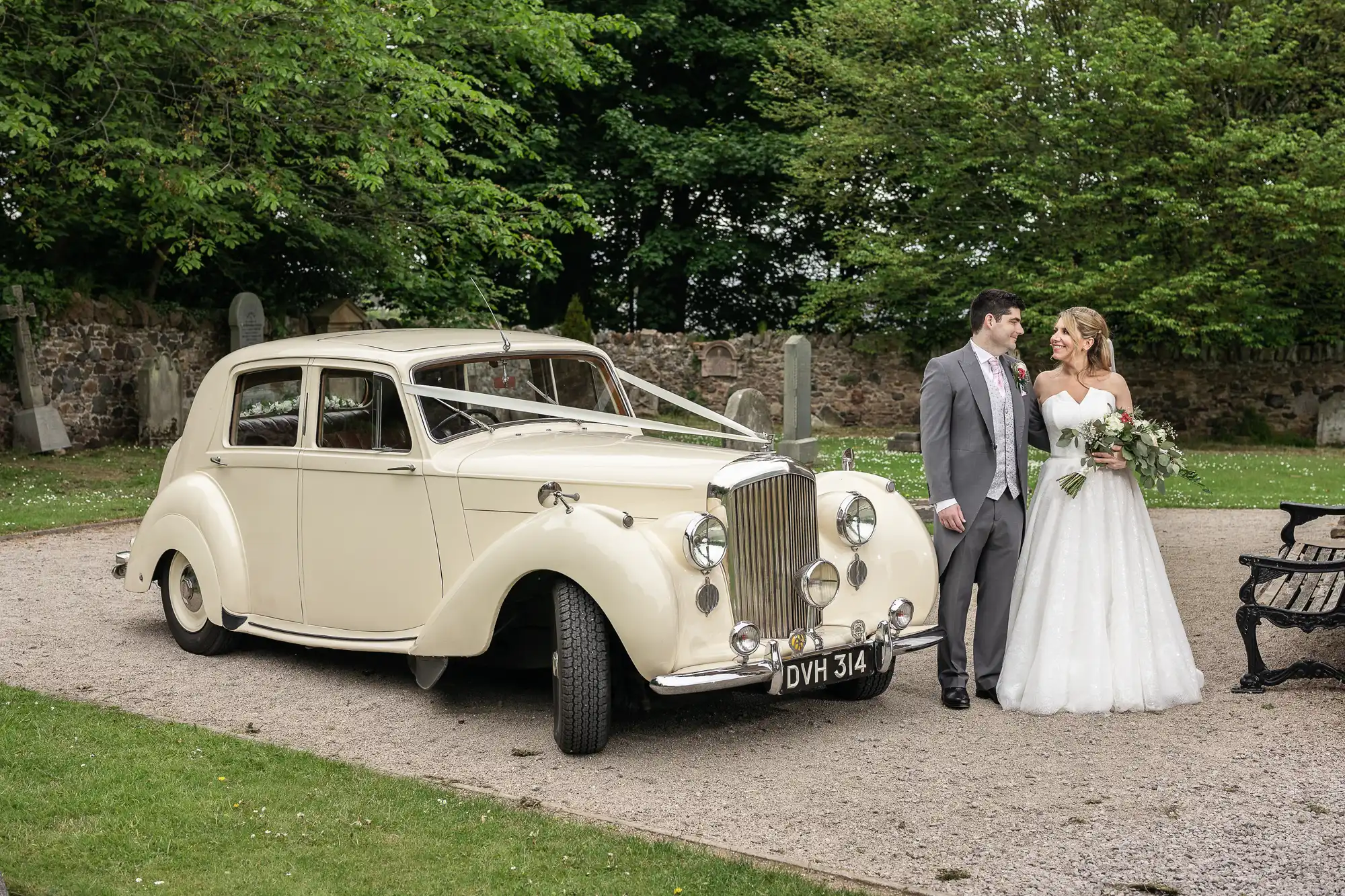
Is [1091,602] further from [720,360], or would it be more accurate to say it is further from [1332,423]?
[720,360]

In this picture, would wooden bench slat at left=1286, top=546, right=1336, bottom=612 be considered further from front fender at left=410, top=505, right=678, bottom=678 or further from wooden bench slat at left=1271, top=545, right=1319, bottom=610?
front fender at left=410, top=505, right=678, bottom=678

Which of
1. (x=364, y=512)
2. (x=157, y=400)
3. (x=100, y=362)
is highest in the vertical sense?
(x=100, y=362)

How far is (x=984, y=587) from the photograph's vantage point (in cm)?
656

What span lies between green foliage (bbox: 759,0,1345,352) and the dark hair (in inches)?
637

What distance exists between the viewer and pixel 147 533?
25.0 ft

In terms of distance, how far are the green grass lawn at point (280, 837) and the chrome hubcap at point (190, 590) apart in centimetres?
192

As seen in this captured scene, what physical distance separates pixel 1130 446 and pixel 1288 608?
3.80ft

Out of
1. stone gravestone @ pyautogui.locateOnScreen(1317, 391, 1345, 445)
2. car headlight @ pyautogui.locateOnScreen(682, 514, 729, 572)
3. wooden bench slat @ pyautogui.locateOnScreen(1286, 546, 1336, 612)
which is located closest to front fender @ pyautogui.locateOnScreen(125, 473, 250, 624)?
car headlight @ pyautogui.locateOnScreen(682, 514, 729, 572)

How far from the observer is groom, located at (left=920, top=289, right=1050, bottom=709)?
6422mm

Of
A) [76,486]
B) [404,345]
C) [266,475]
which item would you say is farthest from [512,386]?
[76,486]

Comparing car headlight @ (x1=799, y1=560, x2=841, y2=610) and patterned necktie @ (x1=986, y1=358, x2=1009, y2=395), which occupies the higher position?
patterned necktie @ (x1=986, y1=358, x2=1009, y2=395)

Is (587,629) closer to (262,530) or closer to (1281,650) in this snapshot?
(262,530)

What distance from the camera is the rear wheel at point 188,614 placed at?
294 inches

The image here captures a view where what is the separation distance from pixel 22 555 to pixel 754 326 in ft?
72.7
